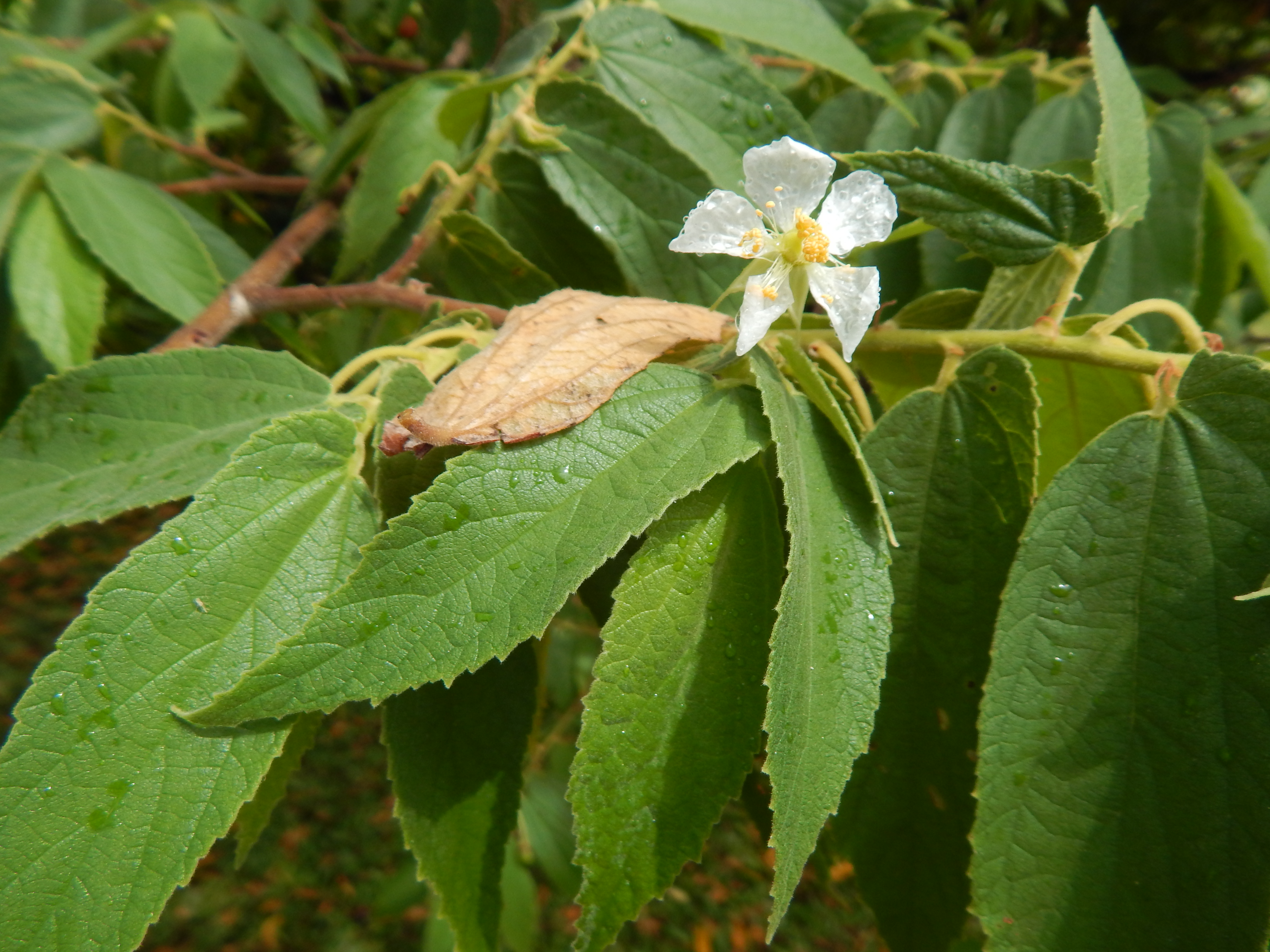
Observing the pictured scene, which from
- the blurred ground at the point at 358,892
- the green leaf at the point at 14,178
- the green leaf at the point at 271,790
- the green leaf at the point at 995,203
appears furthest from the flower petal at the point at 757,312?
the blurred ground at the point at 358,892

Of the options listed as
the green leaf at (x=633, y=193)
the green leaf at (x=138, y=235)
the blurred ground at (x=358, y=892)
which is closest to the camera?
the green leaf at (x=633, y=193)

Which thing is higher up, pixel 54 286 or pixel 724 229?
pixel 724 229

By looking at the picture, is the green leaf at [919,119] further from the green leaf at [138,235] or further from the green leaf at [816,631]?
the green leaf at [138,235]

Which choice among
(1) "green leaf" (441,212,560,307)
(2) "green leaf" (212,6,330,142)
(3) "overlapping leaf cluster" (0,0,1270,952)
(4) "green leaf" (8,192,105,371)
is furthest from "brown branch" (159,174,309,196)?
(1) "green leaf" (441,212,560,307)

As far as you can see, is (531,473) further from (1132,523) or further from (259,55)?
(259,55)

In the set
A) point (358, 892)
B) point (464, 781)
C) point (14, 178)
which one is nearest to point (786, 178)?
point (464, 781)

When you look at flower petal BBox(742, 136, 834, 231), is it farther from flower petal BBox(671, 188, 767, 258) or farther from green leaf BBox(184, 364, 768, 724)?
green leaf BBox(184, 364, 768, 724)

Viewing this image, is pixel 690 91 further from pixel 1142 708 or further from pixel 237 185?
pixel 237 185
